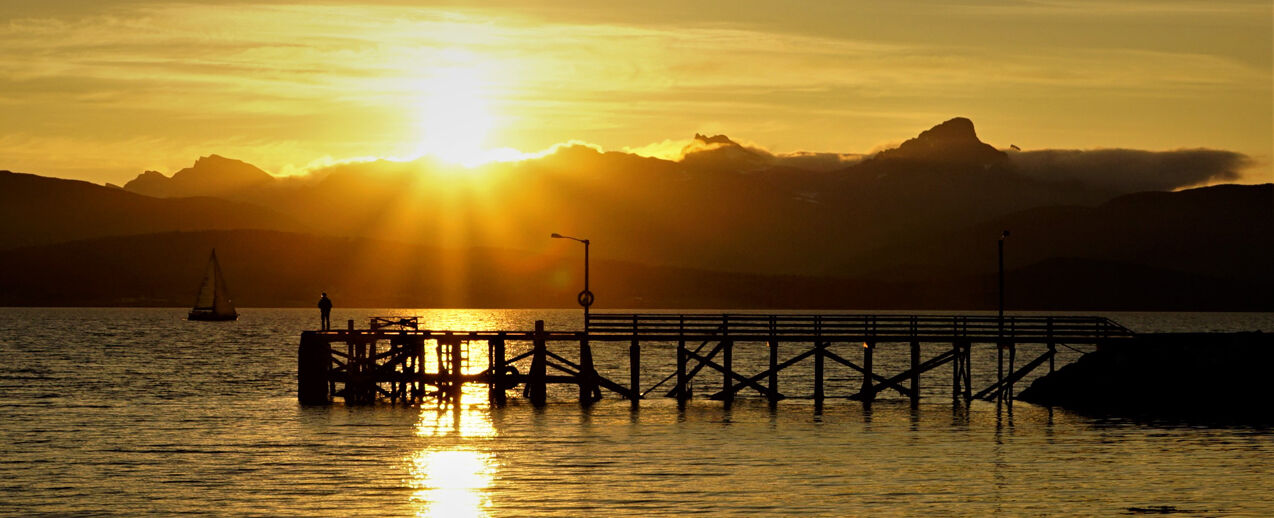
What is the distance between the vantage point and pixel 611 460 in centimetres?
5484

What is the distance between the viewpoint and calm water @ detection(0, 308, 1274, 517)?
45594 mm

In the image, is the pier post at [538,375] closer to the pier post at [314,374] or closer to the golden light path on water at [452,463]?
the golden light path on water at [452,463]

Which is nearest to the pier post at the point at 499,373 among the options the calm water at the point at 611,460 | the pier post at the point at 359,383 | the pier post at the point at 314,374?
the calm water at the point at 611,460

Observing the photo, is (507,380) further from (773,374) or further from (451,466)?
(451,466)

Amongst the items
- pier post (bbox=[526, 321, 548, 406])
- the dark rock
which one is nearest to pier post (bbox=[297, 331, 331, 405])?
pier post (bbox=[526, 321, 548, 406])

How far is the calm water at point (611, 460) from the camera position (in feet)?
150

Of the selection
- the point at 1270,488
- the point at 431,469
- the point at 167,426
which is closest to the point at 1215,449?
the point at 1270,488

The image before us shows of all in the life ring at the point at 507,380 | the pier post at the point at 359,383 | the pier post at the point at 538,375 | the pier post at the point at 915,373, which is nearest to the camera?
the pier post at the point at 538,375

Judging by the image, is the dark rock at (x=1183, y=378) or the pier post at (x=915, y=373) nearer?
the dark rock at (x=1183, y=378)

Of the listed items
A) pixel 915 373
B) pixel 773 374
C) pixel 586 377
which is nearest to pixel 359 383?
pixel 586 377

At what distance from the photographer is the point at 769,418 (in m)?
71.1

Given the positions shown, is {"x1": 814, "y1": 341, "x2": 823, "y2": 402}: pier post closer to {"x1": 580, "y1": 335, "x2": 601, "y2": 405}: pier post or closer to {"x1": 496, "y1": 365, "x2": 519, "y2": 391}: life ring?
{"x1": 580, "y1": 335, "x2": 601, "y2": 405}: pier post

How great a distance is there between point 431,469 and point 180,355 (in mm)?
103114

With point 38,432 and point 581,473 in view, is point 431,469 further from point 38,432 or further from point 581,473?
point 38,432
